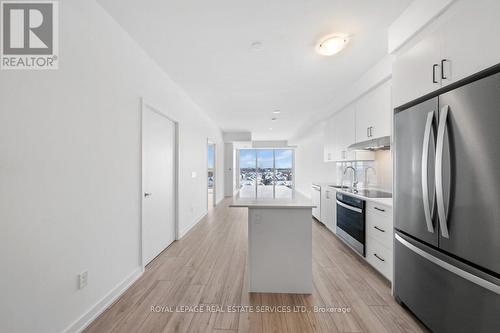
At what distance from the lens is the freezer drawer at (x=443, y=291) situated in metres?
1.17

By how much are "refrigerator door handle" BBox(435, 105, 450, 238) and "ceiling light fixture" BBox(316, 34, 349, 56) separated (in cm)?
130

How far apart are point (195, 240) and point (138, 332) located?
2.06 meters

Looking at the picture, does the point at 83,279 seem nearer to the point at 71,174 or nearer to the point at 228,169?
the point at 71,174

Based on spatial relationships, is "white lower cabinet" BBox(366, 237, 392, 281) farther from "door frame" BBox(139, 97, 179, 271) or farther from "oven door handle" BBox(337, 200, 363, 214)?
"door frame" BBox(139, 97, 179, 271)

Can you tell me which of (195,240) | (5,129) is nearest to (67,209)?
(5,129)

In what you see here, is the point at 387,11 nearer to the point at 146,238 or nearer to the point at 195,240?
the point at 146,238

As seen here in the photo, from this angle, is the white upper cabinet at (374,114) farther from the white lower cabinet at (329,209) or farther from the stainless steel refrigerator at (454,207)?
the white lower cabinet at (329,209)

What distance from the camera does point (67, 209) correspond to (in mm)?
1523

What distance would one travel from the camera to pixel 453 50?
1395 millimetres

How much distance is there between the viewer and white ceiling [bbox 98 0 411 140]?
1824mm

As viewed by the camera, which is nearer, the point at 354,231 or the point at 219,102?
the point at 354,231

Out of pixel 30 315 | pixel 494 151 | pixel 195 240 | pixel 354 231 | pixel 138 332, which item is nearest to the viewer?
pixel 494 151

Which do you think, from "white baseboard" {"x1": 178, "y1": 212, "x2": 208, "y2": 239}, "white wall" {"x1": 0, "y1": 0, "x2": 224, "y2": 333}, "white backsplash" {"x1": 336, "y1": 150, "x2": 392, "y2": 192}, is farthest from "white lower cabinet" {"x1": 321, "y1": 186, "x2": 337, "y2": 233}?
"white wall" {"x1": 0, "y1": 0, "x2": 224, "y2": 333}

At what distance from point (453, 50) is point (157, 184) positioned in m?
3.39
